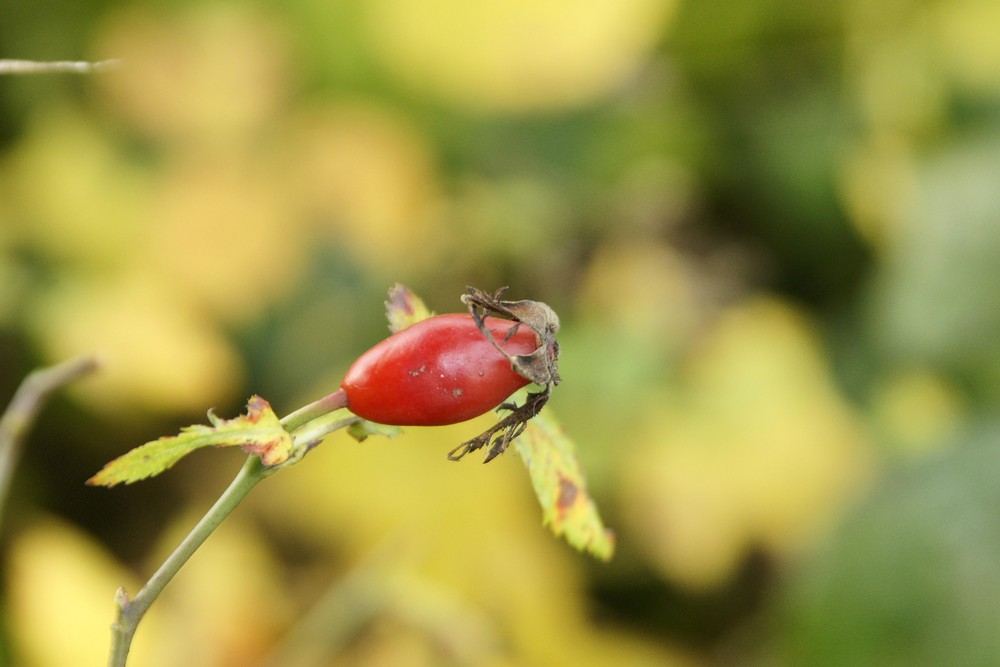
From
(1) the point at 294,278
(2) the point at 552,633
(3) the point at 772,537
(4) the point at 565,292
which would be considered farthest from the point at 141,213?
(3) the point at 772,537

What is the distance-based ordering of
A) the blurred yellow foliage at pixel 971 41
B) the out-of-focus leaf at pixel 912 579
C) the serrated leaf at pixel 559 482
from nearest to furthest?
1. the serrated leaf at pixel 559 482
2. the out-of-focus leaf at pixel 912 579
3. the blurred yellow foliage at pixel 971 41

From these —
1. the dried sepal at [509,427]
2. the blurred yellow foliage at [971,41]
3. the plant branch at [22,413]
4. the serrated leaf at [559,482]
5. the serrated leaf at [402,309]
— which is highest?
the serrated leaf at [402,309]

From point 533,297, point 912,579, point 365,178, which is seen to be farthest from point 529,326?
point 365,178

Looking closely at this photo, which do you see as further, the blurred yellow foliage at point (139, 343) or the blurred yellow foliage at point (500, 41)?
the blurred yellow foliage at point (500, 41)

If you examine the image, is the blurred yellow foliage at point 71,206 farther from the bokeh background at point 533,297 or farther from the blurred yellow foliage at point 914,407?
the blurred yellow foliage at point 914,407

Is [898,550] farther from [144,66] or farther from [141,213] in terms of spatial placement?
[144,66]

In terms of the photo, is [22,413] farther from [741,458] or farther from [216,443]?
[741,458]

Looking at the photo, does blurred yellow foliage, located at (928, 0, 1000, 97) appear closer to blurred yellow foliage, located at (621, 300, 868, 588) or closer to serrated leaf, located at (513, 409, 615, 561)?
blurred yellow foliage, located at (621, 300, 868, 588)

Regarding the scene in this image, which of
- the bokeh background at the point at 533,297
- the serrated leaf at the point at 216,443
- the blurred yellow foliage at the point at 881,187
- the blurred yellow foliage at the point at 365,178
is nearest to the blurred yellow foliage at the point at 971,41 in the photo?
the bokeh background at the point at 533,297
